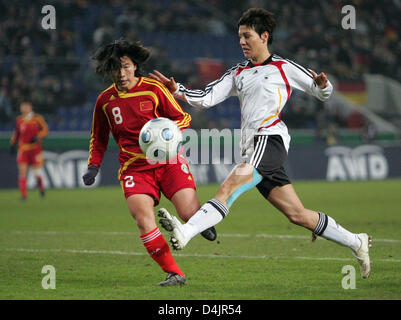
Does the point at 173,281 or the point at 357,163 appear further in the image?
the point at 357,163

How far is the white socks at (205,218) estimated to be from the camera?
5887 mm

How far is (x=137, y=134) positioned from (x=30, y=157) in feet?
40.8

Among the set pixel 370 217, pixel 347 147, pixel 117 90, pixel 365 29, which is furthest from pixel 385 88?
pixel 117 90

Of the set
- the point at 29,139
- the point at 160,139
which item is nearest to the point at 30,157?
the point at 29,139

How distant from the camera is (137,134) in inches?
257

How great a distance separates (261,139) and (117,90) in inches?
52.4

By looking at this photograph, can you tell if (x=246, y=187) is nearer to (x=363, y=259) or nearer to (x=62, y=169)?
(x=363, y=259)

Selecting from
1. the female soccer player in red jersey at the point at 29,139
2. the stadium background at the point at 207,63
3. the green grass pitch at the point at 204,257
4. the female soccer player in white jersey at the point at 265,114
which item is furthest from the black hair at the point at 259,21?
the stadium background at the point at 207,63

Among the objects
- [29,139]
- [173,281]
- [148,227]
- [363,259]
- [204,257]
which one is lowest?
[173,281]

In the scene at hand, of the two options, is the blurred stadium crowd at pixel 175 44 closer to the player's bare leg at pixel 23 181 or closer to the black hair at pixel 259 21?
the player's bare leg at pixel 23 181

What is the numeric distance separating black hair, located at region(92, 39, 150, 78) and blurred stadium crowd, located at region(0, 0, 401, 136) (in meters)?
15.6

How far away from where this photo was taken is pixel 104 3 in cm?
2719

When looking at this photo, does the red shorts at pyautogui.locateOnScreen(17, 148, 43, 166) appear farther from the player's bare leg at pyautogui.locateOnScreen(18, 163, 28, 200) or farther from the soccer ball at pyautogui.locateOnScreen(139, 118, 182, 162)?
the soccer ball at pyautogui.locateOnScreen(139, 118, 182, 162)

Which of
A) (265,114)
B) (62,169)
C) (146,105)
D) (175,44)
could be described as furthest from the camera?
(175,44)
